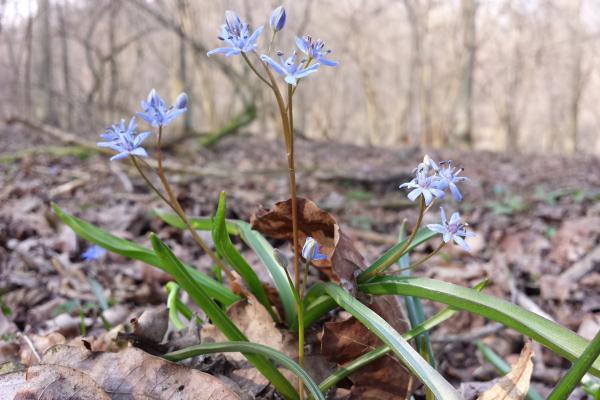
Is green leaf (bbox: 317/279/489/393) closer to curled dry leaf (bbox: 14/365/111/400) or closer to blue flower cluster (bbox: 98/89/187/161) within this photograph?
curled dry leaf (bbox: 14/365/111/400)

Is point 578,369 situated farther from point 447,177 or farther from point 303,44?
point 303,44

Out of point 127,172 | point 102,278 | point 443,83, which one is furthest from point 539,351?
point 443,83

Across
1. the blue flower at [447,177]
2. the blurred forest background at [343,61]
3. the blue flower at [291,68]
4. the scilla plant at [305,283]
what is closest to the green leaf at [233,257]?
the scilla plant at [305,283]

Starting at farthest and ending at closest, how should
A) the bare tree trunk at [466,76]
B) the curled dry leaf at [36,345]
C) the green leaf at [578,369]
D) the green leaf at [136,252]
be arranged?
the bare tree trunk at [466,76] < the green leaf at [136,252] < the curled dry leaf at [36,345] < the green leaf at [578,369]

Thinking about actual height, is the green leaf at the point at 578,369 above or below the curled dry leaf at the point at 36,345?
above

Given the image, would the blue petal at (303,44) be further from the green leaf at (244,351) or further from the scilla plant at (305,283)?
the green leaf at (244,351)

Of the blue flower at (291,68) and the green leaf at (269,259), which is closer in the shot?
the blue flower at (291,68)
